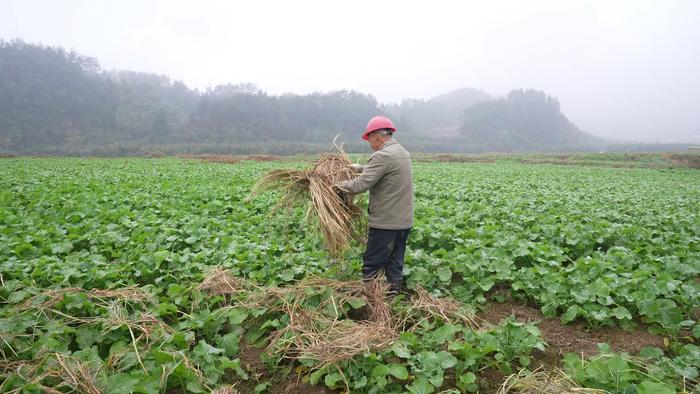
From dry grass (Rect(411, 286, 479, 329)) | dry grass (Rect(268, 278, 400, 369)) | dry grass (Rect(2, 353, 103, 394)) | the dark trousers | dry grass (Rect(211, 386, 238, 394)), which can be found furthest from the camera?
the dark trousers

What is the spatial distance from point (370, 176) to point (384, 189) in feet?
0.78

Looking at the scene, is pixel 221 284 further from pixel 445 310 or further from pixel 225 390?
pixel 445 310

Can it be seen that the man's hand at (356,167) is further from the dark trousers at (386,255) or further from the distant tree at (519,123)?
the distant tree at (519,123)

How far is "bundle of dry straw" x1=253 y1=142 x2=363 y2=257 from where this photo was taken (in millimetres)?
4160

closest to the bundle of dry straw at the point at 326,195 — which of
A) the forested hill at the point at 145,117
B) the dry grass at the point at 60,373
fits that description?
the dry grass at the point at 60,373

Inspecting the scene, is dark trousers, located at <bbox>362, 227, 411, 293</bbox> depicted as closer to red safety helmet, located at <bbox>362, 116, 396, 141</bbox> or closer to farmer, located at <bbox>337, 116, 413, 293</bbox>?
farmer, located at <bbox>337, 116, 413, 293</bbox>

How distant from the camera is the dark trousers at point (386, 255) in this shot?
13.6ft

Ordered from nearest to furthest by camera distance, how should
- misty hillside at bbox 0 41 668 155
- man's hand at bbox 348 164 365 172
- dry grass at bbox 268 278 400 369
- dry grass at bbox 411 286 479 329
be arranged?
1. dry grass at bbox 268 278 400 369
2. dry grass at bbox 411 286 479 329
3. man's hand at bbox 348 164 365 172
4. misty hillside at bbox 0 41 668 155

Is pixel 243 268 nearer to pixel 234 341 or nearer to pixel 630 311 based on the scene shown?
pixel 234 341

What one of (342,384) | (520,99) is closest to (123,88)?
(342,384)

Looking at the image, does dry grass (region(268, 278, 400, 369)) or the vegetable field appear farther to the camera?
dry grass (region(268, 278, 400, 369))

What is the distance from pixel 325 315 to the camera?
3771 mm

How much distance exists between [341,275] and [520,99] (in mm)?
152555

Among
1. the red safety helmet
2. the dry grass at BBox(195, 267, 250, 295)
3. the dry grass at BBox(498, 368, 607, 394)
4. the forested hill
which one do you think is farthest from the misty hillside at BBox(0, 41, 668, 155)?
the dry grass at BBox(498, 368, 607, 394)
